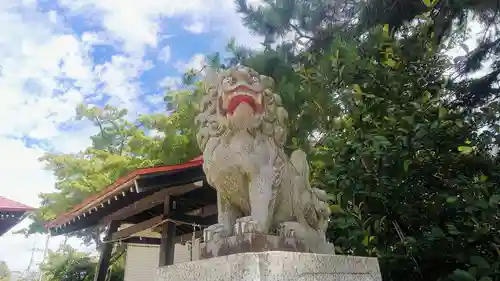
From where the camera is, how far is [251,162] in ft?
6.59

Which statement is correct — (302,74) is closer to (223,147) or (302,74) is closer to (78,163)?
(223,147)

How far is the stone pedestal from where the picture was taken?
148 cm

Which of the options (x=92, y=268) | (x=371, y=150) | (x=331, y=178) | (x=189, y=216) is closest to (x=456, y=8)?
(x=371, y=150)

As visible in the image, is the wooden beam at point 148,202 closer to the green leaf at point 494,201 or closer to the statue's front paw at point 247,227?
the statue's front paw at point 247,227

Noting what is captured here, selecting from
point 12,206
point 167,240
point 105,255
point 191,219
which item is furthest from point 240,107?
point 12,206

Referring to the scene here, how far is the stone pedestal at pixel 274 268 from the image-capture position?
4.86ft

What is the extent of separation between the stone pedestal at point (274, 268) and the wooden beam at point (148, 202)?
2.92m

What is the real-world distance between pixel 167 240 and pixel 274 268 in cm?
354

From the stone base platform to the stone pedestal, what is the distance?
0.44 feet

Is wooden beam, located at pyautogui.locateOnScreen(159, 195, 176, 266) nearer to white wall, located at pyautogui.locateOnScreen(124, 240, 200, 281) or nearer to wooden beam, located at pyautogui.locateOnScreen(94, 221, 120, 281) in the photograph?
wooden beam, located at pyautogui.locateOnScreen(94, 221, 120, 281)

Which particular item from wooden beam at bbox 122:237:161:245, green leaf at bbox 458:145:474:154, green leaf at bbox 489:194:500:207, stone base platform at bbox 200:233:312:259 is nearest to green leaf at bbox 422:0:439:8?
green leaf at bbox 458:145:474:154

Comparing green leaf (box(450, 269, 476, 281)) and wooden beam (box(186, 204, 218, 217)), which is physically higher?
wooden beam (box(186, 204, 218, 217))

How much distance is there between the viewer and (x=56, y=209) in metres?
10.9

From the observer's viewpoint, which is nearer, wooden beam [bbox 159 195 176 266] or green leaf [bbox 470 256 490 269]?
green leaf [bbox 470 256 490 269]
